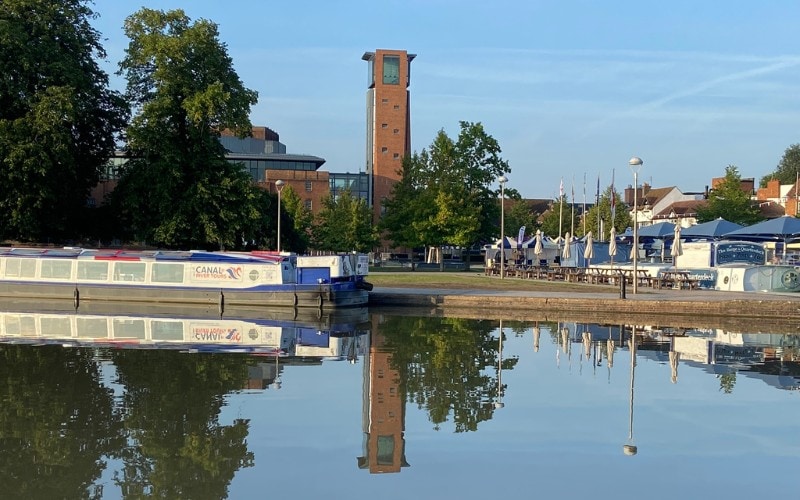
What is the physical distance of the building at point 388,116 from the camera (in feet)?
302

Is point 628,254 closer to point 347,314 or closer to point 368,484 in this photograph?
point 347,314

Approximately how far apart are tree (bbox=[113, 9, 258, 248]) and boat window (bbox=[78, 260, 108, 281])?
692 centimetres

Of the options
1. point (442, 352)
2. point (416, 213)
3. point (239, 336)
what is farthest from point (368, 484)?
point (416, 213)

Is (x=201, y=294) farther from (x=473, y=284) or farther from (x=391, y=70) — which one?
(x=391, y=70)

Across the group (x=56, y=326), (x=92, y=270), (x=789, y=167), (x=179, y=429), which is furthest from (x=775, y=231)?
(x=789, y=167)

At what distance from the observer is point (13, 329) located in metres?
25.7

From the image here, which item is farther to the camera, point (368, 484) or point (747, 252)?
point (747, 252)

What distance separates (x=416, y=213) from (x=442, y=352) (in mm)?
36983

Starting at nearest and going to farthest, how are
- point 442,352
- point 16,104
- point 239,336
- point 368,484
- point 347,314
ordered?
point 368,484 → point 442,352 → point 239,336 → point 347,314 → point 16,104

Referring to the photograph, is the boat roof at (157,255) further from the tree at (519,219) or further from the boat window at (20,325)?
the tree at (519,219)

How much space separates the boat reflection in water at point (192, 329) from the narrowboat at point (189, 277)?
40.2 inches

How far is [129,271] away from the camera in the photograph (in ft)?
118

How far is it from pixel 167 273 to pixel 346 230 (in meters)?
33.1

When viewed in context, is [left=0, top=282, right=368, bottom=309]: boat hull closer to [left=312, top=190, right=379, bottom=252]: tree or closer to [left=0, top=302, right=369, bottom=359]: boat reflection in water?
[left=0, top=302, right=369, bottom=359]: boat reflection in water
